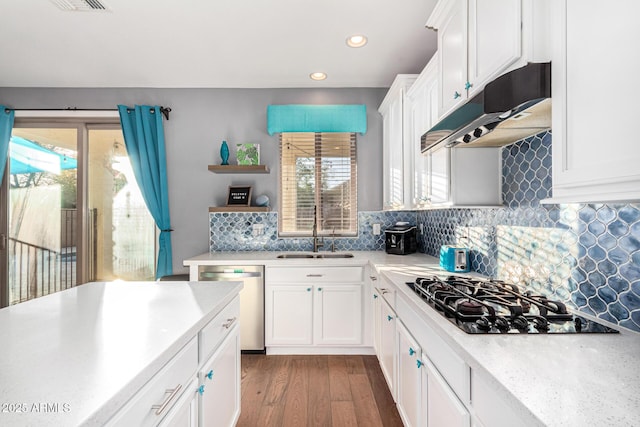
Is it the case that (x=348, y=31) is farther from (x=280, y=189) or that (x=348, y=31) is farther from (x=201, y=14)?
(x=280, y=189)

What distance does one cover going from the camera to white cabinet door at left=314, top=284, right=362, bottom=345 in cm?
285

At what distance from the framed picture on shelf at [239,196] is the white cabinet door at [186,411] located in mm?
2281

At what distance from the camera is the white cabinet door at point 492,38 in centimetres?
110

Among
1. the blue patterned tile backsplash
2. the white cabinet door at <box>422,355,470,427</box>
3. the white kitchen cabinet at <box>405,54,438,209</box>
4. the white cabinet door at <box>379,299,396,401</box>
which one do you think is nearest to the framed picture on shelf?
the white kitchen cabinet at <box>405,54,438,209</box>

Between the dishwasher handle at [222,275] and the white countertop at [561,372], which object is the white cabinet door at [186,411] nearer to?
the white countertop at [561,372]

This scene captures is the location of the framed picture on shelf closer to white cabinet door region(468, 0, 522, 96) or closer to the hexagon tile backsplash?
the hexagon tile backsplash

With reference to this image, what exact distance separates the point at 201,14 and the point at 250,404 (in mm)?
2709

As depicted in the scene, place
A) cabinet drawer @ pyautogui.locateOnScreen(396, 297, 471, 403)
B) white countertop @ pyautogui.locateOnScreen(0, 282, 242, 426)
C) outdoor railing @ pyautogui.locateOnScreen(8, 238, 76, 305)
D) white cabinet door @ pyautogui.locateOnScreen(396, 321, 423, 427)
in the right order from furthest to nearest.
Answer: outdoor railing @ pyautogui.locateOnScreen(8, 238, 76, 305) < white cabinet door @ pyautogui.locateOnScreen(396, 321, 423, 427) < cabinet drawer @ pyautogui.locateOnScreen(396, 297, 471, 403) < white countertop @ pyautogui.locateOnScreen(0, 282, 242, 426)

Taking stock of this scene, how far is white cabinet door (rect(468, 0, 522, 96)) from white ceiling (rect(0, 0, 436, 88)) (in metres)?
0.92

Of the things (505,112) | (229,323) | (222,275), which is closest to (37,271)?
(222,275)

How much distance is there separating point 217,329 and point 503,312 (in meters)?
1.17

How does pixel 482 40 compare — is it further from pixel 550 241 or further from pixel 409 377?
pixel 409 377

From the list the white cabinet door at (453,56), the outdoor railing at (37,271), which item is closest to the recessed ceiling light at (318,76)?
the white cabinet door at (453,56)

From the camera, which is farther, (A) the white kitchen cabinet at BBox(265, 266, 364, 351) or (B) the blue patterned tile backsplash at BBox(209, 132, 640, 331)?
(A) the white kitchen cabinet at BBox(265, 266, 364, 351)
